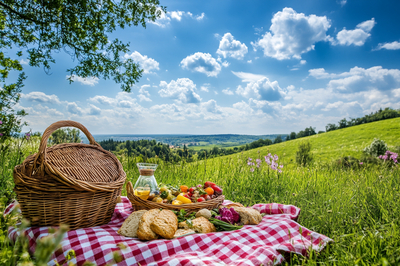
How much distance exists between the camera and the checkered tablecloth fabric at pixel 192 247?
1.97 m

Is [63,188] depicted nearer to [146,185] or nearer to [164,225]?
[146,185]

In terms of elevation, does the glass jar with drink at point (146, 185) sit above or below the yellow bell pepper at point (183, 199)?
above

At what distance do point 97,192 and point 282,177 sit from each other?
11.2 feet

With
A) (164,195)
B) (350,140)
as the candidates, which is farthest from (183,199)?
(350,140)

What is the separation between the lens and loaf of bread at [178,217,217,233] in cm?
239

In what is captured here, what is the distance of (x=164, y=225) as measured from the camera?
7.38 feet

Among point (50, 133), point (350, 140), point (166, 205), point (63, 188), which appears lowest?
point (350, 140)

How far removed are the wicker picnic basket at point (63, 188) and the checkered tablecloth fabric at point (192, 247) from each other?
0.47ft

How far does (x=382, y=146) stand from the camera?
43.0 ft

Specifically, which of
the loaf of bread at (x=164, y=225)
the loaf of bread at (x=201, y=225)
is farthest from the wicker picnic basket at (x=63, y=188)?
the loaf of bread at (x=201, y=225)

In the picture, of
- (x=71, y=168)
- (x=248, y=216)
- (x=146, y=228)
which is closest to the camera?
(x=146, y=228)

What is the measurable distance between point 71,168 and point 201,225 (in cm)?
140

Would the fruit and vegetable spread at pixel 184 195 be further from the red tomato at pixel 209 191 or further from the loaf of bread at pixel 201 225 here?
the loaf of bread at pixel 201 225

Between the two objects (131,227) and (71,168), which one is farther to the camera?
(71,168)
